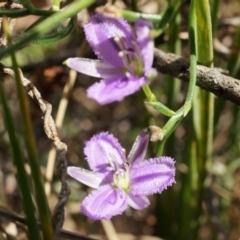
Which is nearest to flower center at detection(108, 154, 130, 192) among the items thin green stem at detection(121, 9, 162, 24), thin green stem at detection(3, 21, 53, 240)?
thin green stem at detection(3, 21, 53, 240)

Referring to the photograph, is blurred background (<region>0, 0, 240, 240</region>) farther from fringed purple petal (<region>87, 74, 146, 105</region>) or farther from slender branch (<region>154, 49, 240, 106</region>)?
fringed purple petal (<region>87, 74, 146, 105</region>)

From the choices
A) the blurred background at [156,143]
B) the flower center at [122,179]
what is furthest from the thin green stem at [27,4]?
the blurred background at [156,143]

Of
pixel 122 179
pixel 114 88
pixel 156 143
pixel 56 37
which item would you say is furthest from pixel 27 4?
pixel 156 143

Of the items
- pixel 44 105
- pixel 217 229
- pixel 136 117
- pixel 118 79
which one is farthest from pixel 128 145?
pixel 118 79

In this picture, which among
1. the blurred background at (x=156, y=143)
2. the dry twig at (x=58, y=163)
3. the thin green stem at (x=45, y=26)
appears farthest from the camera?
the blurred background at (x=156, y=143)

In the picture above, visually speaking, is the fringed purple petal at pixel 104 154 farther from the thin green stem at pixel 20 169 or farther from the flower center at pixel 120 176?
the thin green stem at pixel 20 169

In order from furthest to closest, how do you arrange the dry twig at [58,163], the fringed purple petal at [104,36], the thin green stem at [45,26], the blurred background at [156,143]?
the blurred background at [156,143] < the dry twig at [58,163] < the fringed purple petal at [104,36] < the thin green stem at [45,26]

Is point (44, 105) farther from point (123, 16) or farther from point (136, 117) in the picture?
point (136, 117)
